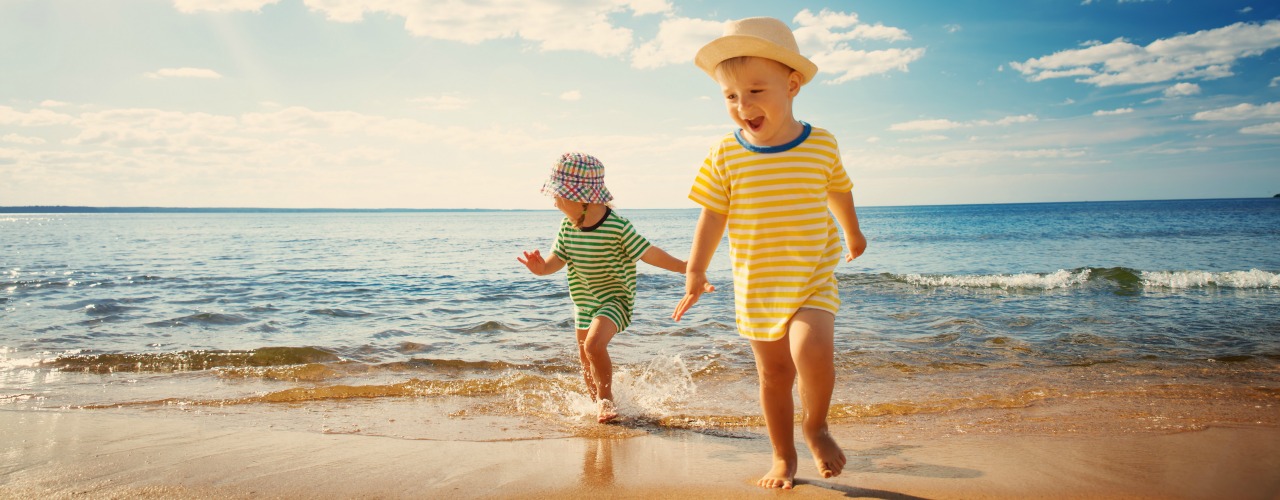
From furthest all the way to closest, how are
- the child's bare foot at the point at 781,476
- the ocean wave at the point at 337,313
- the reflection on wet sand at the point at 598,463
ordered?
the ocean wave at the point at 337,313 < the reflection on wet sand at the point at 598,463 < the child's bare foot at the point at 781,476

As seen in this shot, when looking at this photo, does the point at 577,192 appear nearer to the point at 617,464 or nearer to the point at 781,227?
the point at 617,464

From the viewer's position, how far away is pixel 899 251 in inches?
945

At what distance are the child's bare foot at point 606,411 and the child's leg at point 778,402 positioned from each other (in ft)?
4.81

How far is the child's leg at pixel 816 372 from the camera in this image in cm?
252

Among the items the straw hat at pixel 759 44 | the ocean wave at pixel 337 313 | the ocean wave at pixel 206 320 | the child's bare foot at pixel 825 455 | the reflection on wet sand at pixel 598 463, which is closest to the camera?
the straw hat at pixel 759 44

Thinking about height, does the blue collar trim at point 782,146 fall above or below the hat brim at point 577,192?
above

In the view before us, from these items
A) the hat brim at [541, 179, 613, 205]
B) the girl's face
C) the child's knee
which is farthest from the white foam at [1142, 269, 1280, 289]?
the child's knee

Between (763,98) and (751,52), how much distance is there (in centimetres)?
17

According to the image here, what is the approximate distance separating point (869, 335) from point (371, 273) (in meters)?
11.7

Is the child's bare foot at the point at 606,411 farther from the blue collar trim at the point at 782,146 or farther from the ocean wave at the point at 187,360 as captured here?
the ocean wave at the point at 187,360

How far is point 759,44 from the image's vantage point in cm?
251

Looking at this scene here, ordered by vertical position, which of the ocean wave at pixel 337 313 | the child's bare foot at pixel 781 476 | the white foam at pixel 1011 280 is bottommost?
the white foam at pixel 1011 280

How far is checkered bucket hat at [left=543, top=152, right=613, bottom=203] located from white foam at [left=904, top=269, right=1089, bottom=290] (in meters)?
10.3

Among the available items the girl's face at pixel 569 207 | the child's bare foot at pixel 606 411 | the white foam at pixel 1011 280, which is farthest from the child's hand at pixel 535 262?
the white foam at pixel 1011 280
